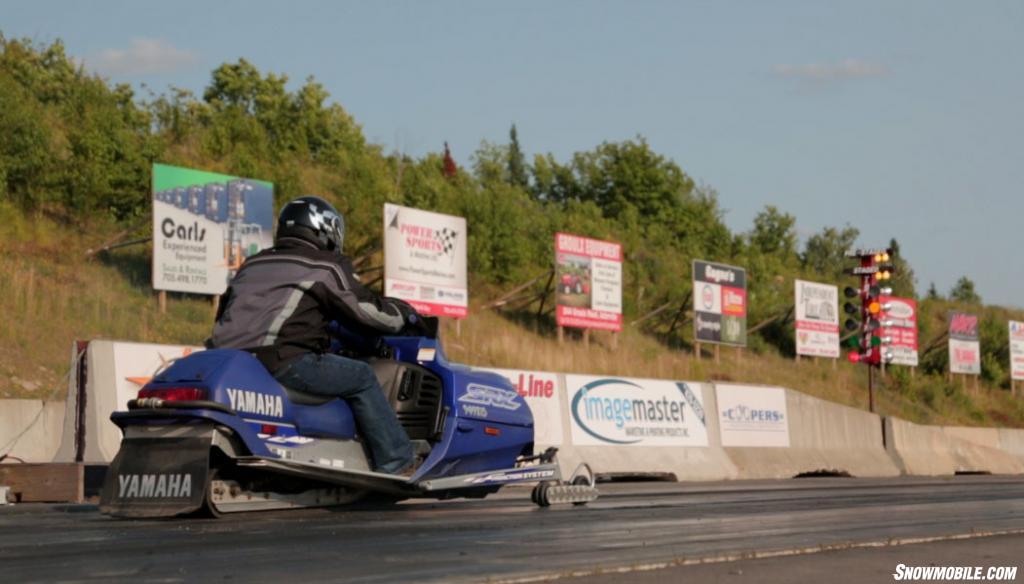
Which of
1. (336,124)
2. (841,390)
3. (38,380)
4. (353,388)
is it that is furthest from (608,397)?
(336,124)

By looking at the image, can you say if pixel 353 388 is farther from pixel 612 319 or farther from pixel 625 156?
pixel 625 156

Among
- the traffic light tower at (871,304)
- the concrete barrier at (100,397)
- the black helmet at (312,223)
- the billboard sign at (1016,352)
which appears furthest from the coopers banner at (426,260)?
the billboard sign at (1016,352)

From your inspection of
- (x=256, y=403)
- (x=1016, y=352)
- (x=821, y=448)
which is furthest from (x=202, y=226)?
(x=1016, y=352)

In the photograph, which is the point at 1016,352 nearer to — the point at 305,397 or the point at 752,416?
the point at 752,416

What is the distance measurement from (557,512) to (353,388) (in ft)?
7.32

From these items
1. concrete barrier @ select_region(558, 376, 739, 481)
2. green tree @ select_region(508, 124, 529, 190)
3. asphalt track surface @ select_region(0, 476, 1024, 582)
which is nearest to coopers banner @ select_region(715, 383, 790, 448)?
concrete barrier @ select_region(558, 376, 739, 481)

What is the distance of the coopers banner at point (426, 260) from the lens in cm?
3603

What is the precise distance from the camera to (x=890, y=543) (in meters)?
8.55

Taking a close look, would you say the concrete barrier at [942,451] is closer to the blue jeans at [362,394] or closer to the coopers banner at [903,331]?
the coopers banner at [903,331]

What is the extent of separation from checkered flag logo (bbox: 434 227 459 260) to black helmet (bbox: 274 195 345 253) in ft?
90.9

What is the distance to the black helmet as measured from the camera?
9406 mm

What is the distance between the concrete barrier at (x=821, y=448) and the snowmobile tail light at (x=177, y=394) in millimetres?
18920

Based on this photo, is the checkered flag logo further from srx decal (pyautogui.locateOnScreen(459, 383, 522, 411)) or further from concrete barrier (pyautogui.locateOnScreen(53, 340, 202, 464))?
srx decal (pyautogui.locateOnScreen(459, 383, 522, 411))

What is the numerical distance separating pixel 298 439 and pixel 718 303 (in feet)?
134
